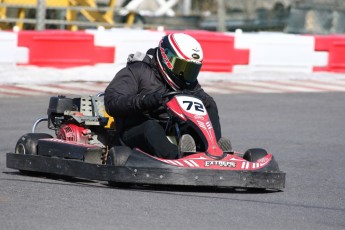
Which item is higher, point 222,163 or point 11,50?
point 222,163

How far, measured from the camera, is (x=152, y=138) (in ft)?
22.1

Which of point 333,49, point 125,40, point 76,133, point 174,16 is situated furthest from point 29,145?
point 174,16

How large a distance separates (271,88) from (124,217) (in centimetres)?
894

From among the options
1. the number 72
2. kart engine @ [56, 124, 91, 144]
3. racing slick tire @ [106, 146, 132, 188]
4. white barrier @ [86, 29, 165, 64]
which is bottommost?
white barrier @ [86, 29, 165, 64]

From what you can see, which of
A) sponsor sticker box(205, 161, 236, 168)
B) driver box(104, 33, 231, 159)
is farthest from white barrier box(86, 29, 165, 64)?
sponsor sticker box(205, 161, 236, 168)

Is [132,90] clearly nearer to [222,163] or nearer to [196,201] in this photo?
[222,163]

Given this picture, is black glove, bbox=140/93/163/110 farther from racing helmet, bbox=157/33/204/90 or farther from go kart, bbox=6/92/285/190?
racing helmet, bbox=157/33/204/90

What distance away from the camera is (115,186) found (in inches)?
266

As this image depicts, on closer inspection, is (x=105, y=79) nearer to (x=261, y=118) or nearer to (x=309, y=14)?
(x=261, y=118)

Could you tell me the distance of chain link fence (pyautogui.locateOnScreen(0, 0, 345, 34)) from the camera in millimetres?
18922

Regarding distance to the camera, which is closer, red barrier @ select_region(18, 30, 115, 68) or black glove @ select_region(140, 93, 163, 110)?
black glove @ select_region(140, 93, 163, 110)

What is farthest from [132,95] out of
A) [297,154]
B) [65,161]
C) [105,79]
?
[105,79]

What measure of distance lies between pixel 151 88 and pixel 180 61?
27 centimetres

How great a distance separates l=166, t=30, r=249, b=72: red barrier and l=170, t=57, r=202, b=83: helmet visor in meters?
7.71
